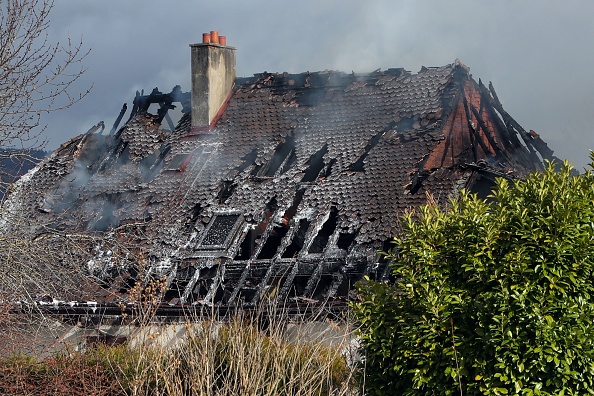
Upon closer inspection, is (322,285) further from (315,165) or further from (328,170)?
(315,165)

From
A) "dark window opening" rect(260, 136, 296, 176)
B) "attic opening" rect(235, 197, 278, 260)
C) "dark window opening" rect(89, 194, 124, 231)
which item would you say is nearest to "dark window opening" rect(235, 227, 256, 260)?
"attic opening" rect(235, 197, 278, 260)

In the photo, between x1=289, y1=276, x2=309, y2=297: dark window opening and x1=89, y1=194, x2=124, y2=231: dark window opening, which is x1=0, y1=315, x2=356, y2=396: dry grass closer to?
x1=289, y1=276, x2=309, y2=297: dark window opening

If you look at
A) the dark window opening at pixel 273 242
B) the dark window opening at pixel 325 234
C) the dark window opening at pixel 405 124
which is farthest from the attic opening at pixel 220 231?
the dark window opening at pixel 405 124

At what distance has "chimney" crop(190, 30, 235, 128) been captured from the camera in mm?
21031

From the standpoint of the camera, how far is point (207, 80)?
21.1 m

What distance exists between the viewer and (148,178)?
20.0 meters

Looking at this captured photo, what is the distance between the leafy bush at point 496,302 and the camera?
6871 millimetres

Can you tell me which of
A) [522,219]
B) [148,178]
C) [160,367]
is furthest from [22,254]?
[148,178]

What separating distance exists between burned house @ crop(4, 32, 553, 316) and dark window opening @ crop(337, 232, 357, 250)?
3cm

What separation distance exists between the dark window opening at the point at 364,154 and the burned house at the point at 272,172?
35 millimetres

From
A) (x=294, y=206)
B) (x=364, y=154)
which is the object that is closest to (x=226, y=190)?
(x=294, y=206)

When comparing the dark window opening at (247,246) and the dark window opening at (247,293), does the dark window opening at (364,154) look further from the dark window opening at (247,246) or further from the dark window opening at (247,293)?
the dark window opening at (247,293)

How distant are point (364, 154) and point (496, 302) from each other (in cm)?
1144

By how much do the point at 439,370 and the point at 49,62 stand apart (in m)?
6.73
